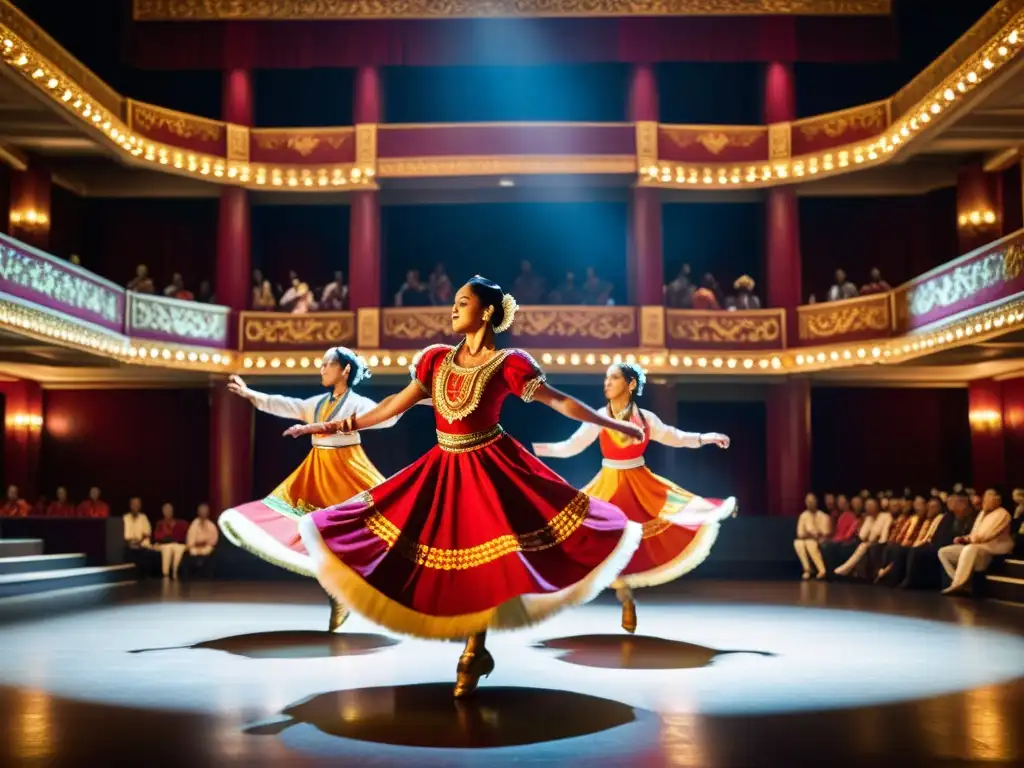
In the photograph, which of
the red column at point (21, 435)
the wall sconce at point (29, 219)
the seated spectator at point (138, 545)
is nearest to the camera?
the seated spectator at point (138, 545)

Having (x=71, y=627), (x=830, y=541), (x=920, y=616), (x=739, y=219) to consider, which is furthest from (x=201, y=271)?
(x=920, y=616)

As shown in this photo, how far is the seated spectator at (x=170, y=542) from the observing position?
14906 mm

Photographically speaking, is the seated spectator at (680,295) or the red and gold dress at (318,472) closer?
the red and gold dress at (318,472)

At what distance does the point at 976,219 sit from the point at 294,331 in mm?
10587

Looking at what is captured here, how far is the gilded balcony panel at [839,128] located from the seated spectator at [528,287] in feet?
15.0

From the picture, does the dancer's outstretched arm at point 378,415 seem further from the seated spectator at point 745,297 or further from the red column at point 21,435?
the red column at point 21,435

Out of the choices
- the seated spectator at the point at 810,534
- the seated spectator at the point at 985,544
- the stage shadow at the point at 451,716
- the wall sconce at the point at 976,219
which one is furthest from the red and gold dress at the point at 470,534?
the wall sconce at the point at 976,219

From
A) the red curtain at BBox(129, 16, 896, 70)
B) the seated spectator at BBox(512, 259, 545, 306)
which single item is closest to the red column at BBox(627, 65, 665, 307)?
the red curtain at BBox(129, 16, 896, 70)

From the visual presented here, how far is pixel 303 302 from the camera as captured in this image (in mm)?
17938

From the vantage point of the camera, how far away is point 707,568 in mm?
16188

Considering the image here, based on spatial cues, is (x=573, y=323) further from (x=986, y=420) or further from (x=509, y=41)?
(x=986, y=420)

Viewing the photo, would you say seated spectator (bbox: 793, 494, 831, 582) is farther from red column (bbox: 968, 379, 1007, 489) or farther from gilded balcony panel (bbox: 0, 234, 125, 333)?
gilded balcony panel (bbox: 0, 234, 125, 333)

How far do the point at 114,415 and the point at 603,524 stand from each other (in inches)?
665

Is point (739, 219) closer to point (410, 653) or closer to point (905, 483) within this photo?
point (905, 483)
